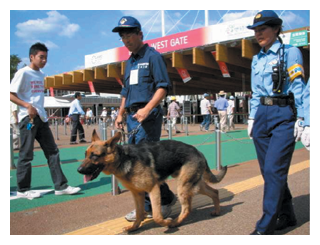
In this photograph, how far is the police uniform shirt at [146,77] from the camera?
345 centimetres

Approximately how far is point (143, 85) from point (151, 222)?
69.5 inches

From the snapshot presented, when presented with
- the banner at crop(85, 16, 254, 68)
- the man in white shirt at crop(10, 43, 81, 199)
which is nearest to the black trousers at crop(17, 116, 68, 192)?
the man in white shirt at crop(10, 43, 81, 199)

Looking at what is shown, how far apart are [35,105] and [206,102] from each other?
13.2 meters

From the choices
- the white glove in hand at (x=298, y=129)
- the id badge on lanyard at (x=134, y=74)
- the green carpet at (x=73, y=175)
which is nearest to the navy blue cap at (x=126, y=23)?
the id badge on lanyard at (x=134, y=74)

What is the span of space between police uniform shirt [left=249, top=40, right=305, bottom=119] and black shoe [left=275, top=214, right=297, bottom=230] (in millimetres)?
1215

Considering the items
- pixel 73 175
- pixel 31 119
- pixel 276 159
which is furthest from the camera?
Result: pixel 73 175

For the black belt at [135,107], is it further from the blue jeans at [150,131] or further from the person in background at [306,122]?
the person in background at [306,122]

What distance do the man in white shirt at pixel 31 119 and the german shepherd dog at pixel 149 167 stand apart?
1803mm

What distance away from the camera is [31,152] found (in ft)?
14.9

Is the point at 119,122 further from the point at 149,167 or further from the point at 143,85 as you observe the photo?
the point at 149,167

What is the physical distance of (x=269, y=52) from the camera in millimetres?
3047

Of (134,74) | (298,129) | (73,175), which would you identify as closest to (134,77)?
(134,74)

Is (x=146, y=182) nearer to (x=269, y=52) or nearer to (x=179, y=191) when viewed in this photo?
(x=179, y=191)

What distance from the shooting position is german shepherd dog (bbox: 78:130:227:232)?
2.95 m
